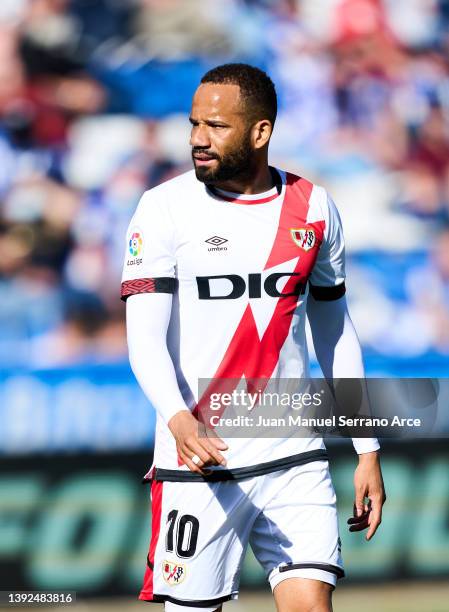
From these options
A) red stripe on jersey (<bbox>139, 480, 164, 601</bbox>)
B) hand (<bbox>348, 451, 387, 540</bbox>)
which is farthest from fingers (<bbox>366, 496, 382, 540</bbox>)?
red stripe on jersey (<bbox>139, 480, 164, 601</bbox>)

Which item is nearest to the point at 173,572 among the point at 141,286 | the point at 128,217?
the point at 141,286

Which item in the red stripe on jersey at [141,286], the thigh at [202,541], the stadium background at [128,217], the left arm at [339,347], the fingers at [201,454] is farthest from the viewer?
the stadium background at [128,217]

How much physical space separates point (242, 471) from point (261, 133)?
1017mm

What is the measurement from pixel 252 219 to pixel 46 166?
9.56 ft

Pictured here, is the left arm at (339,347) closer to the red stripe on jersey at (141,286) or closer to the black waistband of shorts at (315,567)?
the black waistband of shorts at (315,567)

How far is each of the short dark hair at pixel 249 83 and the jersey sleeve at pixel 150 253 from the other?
0.39 metres

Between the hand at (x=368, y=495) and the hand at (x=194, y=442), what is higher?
the hand at (x=194, y=442)

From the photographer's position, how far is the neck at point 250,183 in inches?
148

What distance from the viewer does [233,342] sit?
3.71 m

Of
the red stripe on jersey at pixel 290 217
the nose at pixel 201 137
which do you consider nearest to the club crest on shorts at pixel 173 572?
the red stripe on jersey at pixel 290 217

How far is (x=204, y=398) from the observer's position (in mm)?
3750

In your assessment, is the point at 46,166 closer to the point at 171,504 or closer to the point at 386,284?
the point at 386,284

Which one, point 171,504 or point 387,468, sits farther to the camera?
point 387,468

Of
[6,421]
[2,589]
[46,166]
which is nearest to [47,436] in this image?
[6,421]
